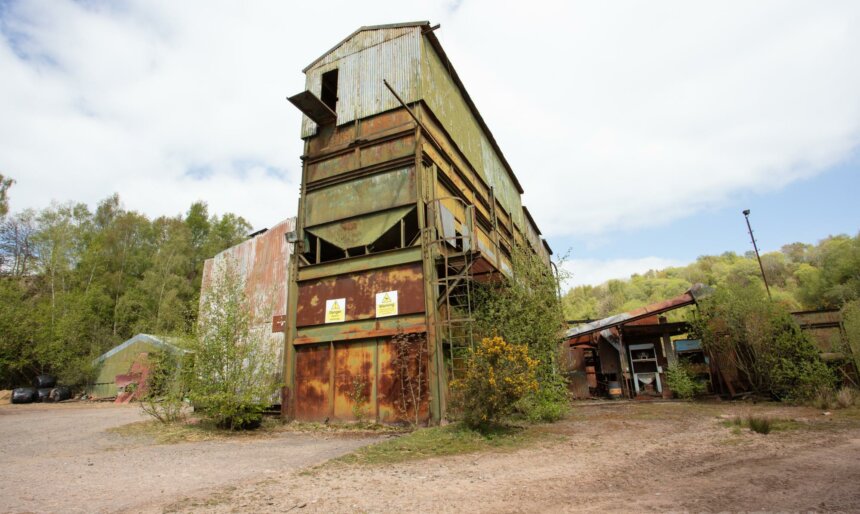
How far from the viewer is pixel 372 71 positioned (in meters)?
13.5

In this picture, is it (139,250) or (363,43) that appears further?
(139,250)

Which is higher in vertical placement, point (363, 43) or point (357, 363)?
point (363, 43)

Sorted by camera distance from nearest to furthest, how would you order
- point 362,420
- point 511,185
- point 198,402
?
point 198,402
point 362,420
point 511,185

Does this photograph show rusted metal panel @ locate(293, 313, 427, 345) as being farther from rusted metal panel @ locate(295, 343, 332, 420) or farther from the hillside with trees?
the hillside with trees

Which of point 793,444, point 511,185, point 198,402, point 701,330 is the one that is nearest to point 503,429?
point 793,444

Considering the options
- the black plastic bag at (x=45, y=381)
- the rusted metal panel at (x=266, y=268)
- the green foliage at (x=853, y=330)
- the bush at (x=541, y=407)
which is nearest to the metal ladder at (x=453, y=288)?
the bush at (x=541, y=407)

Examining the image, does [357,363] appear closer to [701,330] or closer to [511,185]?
[701,330]

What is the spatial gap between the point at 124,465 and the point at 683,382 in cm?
1592

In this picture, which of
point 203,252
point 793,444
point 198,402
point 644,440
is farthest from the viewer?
point 203,252

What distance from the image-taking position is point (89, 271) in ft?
113

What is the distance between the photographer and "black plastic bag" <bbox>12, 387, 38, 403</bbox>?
22.3 metres

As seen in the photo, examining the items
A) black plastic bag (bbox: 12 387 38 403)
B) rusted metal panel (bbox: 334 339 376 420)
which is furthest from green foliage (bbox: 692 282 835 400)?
black plastic bag (bbox: 12 387 38 403)

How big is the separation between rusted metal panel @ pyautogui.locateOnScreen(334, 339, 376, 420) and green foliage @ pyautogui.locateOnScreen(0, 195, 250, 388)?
16186 mm

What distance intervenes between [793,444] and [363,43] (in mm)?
14648
